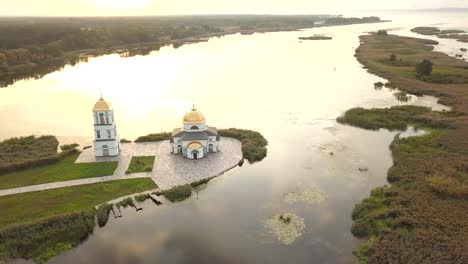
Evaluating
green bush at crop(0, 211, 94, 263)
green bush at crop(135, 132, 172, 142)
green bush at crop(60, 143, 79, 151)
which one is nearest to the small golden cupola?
green bush at crop(135, 132, 172, 142)

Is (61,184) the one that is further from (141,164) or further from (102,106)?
(102,106)

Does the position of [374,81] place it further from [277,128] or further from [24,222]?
[24,222]

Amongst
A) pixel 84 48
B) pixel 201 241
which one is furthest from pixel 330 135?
pixel 84 48

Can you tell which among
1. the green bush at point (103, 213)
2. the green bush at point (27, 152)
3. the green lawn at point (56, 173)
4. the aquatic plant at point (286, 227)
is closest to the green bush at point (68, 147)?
the green bush at point (27, 152)

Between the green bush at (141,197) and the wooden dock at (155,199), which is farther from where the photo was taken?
the green bush at (141,197)

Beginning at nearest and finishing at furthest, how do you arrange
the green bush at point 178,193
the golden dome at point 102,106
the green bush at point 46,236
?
the green bush at point 46,236 → the green bush at point 178,193 → the golden dome at point 102,106

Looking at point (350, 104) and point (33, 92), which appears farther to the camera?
point (33, 92)

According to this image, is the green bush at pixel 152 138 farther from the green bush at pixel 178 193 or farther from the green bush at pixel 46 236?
the green bush at pixel 46 236
